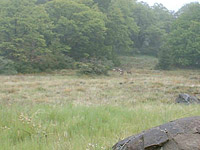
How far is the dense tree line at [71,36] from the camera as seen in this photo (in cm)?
2928

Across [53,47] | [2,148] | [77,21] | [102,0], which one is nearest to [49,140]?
[2,148]

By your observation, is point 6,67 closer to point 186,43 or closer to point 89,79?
point 89,79

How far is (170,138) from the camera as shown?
8.17 ft

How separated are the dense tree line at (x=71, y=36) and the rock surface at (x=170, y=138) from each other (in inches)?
890

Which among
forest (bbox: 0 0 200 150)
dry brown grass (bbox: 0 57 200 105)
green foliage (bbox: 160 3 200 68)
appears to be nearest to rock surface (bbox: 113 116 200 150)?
forest (bbox: 0 0 200 150)

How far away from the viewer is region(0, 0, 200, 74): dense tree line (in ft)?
96.1

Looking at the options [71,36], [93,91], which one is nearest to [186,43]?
[71,36]

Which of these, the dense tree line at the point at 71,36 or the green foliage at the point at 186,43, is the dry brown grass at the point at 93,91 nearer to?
the dense tree line at the point at 71,36

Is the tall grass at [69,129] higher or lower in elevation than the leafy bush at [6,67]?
higher

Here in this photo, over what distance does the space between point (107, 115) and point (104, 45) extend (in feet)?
116

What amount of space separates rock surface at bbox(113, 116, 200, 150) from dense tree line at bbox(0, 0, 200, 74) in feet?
74.2

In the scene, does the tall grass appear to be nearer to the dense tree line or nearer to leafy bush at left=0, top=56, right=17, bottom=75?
the dense tree line

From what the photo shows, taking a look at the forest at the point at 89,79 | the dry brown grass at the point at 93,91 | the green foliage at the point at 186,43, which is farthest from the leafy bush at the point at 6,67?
the green foliage at the point at 186,43

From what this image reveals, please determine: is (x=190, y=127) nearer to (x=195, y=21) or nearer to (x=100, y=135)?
(x=100, y=135)
